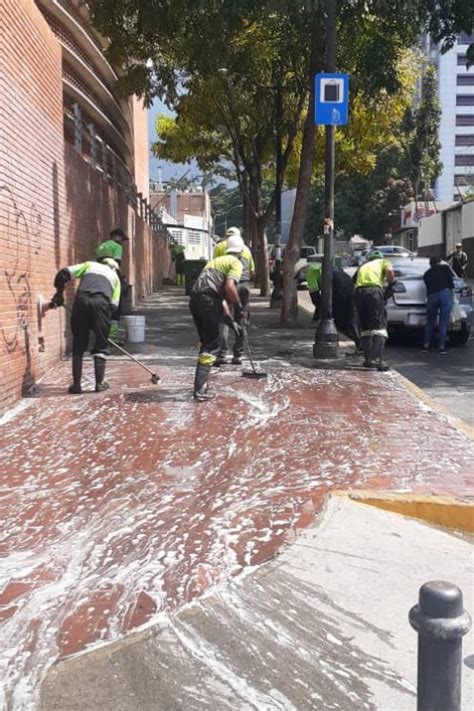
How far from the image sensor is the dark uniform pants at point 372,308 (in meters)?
10.1

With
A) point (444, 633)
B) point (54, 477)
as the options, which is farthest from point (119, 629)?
point (54, 477)

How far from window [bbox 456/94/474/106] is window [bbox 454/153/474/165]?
7536 millimetres

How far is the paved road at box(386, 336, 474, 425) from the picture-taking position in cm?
898

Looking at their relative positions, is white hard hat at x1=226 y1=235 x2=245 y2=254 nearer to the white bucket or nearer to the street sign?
the street sign

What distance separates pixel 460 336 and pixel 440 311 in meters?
1.31

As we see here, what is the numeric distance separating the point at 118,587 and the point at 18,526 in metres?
1.07

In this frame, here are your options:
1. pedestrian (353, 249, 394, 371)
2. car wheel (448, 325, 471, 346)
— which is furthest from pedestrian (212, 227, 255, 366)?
car wheel (448, 325, 471, 346)

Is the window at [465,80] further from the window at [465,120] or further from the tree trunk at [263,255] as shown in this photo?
the tree trunk at [263,255]

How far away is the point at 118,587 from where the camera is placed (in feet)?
12.7

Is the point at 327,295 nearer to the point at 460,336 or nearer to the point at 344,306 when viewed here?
the point at 344,306

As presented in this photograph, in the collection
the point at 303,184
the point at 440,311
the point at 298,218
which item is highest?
the point at 303,184

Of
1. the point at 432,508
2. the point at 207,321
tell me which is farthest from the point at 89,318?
the point at 432,508

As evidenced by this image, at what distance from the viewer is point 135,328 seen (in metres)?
13.1

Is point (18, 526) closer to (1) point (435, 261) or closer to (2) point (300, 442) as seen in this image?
(2) point (300, 442)
